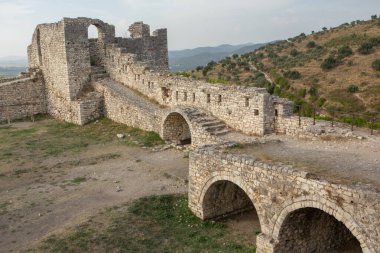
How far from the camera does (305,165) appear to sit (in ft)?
35.0

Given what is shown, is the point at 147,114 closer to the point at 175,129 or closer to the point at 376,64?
the point at 175,129

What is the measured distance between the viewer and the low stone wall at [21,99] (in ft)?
87.8

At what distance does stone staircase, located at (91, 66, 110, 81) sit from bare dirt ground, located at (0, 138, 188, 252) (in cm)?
718

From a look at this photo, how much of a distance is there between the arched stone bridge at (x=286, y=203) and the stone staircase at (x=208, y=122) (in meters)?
4.22

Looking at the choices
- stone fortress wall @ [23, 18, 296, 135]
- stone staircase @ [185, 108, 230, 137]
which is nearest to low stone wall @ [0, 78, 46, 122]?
stone fortress wall @ [23, 18, 296, 135]

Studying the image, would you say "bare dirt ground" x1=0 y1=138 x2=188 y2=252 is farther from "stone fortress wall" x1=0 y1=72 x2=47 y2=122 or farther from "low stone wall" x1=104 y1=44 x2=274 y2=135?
"stone fortress wall" x1=0 y1=72 x2=47 y2=122

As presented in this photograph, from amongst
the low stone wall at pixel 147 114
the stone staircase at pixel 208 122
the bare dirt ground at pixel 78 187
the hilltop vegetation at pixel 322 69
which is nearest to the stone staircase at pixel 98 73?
the low stone wall at pixel 147 114

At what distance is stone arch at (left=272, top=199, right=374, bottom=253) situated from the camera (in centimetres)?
840

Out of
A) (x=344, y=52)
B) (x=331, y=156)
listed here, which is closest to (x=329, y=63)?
(x=344, y=52)

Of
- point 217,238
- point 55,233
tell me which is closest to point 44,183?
point 55,233

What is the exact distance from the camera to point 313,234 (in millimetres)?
10688

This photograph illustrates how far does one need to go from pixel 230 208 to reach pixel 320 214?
3.16m

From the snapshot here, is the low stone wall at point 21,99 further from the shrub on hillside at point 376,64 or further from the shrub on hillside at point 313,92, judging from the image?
the shrub on hillside at point 376,64

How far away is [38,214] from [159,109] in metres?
8.80
